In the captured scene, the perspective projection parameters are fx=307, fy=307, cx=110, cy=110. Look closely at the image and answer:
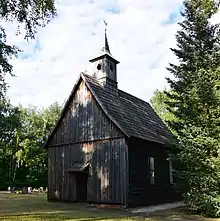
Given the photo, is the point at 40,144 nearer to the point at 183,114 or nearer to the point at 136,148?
Answer: the point at 136,148

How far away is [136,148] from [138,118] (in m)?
3.69

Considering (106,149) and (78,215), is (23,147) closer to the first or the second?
(106,149)

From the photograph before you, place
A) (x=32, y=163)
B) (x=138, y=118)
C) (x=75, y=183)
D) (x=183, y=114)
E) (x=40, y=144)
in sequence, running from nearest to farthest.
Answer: (x=183, y=114) < (x=75, y=183) < (x=138, y=118) < (x=32, y=163) < (x=40, y=144)

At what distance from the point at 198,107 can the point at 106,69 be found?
7950 millimetres

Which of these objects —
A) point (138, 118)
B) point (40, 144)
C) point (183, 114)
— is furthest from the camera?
point (40, 144)

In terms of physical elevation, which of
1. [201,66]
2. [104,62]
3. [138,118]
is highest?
[104,62]

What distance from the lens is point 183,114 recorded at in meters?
16.2

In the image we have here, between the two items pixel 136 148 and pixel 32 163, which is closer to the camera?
pixel 136 148

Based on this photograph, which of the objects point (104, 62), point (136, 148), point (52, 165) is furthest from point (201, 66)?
point (52, 165)

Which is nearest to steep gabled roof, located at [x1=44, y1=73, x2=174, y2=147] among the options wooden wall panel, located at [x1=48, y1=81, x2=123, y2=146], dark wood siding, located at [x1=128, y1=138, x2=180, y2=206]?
wooden wall panel, located at [x1=48, y1=81, x2=123, y2=146]

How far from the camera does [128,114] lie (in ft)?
69.0

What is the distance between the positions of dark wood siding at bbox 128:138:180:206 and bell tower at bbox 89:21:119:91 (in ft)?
16.4

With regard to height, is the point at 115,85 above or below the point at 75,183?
above

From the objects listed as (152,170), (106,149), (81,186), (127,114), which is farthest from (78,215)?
(127,114)
